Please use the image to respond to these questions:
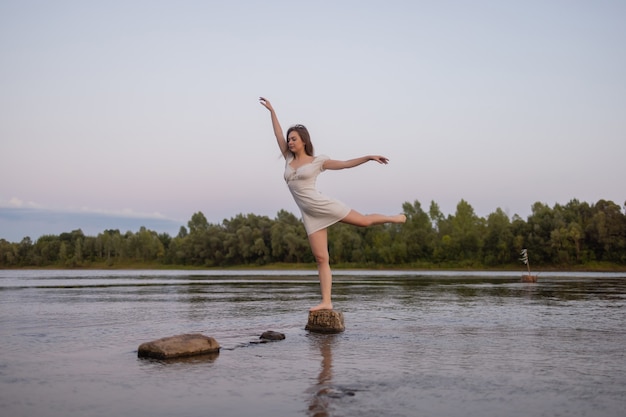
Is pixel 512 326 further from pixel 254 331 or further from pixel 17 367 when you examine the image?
pixel 17 367

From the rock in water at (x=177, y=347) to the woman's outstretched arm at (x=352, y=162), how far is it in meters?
3.32

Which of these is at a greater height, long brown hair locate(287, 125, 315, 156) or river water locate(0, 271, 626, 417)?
long brown hair locate(287, 125, 315, 156)

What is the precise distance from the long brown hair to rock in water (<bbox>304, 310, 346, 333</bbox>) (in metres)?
2.70

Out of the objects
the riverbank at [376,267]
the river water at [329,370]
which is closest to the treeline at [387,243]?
the riverbank at [376,267]

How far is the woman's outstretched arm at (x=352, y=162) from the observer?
903 centimetres

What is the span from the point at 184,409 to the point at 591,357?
500 centimetres

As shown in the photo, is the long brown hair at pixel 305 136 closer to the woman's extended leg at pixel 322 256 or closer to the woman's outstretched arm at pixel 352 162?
the woman's outstretched arm at pixel 352 162

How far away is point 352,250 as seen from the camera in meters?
114

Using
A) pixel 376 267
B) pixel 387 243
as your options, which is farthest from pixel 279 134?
pixel 387 243

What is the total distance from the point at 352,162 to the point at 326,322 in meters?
2.78

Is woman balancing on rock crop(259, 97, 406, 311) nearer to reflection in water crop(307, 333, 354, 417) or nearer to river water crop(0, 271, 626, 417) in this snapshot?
river water crop(0, 271, 626, 417)

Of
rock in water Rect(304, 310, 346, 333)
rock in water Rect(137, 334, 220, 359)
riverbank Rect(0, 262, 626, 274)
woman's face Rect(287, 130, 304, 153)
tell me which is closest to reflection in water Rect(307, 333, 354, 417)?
rock in water Rect(137, 334, 220, 359)

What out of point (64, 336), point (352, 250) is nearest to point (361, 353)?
point (64, 336)

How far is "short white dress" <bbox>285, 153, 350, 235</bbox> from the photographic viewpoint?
950cm
